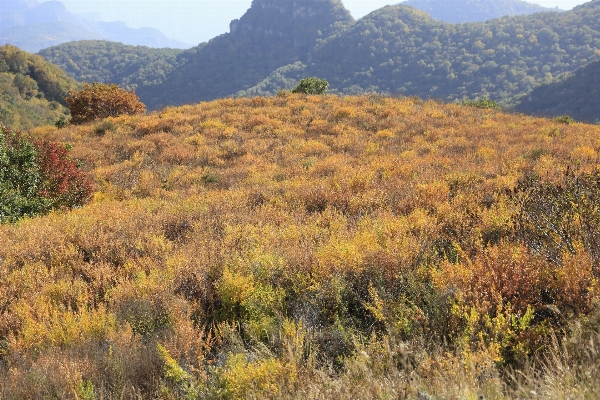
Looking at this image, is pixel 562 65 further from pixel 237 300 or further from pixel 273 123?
pixel 237 300

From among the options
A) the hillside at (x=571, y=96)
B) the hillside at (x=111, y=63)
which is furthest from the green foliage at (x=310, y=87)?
the hillside at (x=111, y=63)

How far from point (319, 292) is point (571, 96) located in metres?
90.2

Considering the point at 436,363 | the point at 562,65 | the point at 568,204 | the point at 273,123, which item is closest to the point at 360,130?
the point at 273,123

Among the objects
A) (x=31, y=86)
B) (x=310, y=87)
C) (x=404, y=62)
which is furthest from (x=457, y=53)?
(x=31, y=86)

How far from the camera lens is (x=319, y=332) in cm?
300

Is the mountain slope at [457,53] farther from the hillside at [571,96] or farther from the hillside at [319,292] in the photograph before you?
the hillside at [319,292]

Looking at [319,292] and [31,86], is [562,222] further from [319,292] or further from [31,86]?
[31,86]

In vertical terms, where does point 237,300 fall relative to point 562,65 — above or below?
below

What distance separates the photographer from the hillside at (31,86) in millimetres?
61406

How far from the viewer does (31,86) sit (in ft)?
232

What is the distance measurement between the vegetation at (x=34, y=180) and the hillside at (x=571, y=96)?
248ft

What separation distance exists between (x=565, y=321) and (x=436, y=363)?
111cm

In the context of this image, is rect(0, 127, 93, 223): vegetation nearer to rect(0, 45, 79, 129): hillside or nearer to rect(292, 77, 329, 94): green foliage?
rect(292, 77, 329, 94): green foliage

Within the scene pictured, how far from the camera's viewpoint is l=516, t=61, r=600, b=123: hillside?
2571 inches
